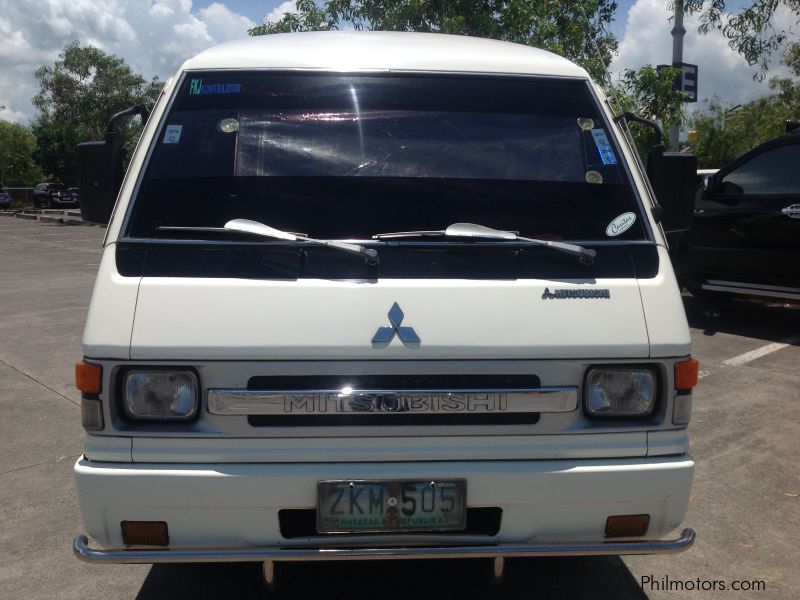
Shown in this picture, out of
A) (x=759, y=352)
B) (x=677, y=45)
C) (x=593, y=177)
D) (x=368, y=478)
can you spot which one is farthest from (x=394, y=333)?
(x=677, y=45)

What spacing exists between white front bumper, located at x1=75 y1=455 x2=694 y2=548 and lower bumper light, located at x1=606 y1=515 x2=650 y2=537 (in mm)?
22

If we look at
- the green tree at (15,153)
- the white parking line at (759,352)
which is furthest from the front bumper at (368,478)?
the green tree at (15,153)

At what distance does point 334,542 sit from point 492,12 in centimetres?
942

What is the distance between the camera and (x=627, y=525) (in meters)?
2.75

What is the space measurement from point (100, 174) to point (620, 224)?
87.4 inches

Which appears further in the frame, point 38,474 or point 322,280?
point 38,474

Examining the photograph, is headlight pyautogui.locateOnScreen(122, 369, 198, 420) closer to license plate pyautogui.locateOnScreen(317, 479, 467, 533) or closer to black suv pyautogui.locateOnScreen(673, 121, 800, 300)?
license plate pyautogui.locateOnScreen(317, 479, 467, 533)

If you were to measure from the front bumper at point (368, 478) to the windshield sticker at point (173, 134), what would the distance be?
1.27 meters

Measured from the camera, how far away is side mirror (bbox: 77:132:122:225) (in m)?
3.52

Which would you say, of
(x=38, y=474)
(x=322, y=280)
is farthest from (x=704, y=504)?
(x=38, y=474)

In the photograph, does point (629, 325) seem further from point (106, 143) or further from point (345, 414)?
point (106, 143)

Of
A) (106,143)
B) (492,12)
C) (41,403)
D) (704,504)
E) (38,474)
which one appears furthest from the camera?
(492,12)

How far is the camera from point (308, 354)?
2645 mm

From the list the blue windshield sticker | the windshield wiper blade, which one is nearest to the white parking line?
the blue windshield sticker
